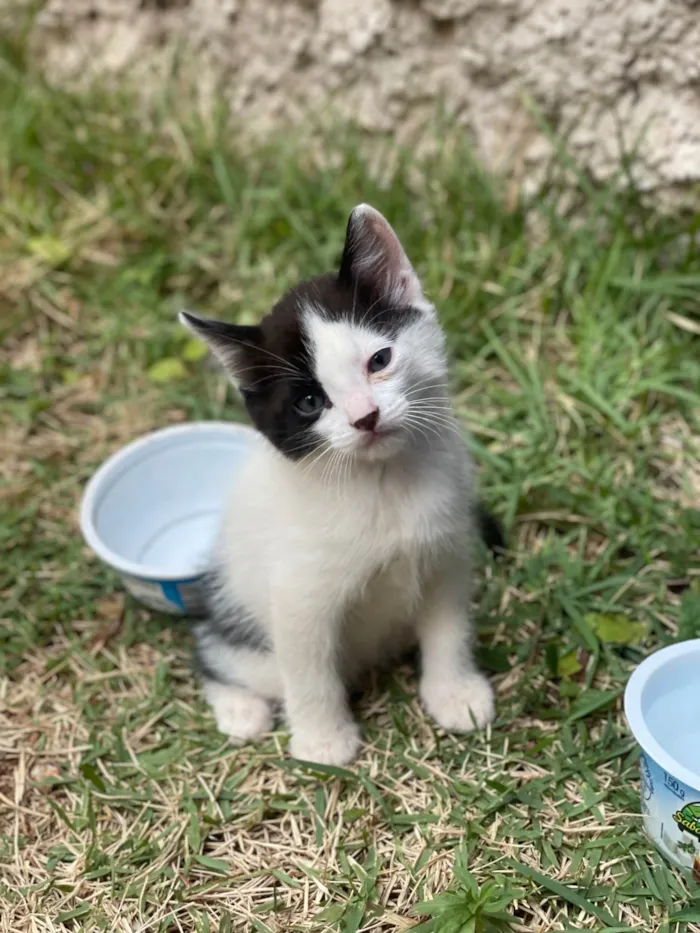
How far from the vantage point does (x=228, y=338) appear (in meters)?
1.95

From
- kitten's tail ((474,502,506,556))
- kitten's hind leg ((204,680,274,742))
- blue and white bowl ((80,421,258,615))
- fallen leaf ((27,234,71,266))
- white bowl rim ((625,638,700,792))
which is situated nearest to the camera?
white bowl rim ((625,638,700,792))

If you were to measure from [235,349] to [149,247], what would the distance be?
2177 mm

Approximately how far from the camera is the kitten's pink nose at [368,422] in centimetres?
180

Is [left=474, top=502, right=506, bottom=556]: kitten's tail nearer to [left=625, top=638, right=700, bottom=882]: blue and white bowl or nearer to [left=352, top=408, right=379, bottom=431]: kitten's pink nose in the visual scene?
[left=625, top=638, right=700, bottom=882]: blue and white bowl

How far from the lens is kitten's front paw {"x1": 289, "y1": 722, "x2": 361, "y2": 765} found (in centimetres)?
230

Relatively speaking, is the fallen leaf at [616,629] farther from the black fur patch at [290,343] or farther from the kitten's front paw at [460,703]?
the black fur patch at [290,343]

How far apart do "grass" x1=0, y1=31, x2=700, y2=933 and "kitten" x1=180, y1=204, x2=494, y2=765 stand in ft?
0.43

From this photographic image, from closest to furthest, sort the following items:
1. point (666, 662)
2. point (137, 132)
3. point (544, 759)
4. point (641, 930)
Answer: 1. point (641, 930)
2. point (666, 662)
3. point (544, 759)
4. point (137, 132)

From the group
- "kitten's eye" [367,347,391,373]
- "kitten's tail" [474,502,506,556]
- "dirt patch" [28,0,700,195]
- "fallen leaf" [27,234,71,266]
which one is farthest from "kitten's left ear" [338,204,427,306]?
"fallen leaf" [27,234,71,266]

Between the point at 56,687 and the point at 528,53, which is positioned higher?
the point at 528,53

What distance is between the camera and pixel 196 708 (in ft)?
8.34

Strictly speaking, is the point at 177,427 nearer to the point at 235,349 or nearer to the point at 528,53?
the point at 235,349

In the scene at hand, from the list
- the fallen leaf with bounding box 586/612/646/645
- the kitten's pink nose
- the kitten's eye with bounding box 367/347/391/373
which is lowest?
the fallen leaf with bounding box 586/612/646/645

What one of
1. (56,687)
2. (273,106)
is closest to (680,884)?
(56,687)
